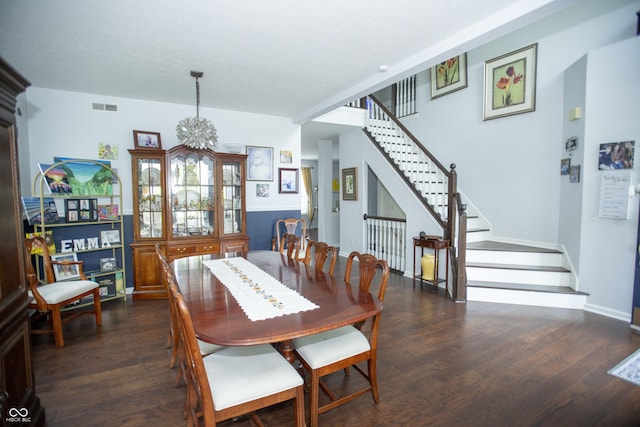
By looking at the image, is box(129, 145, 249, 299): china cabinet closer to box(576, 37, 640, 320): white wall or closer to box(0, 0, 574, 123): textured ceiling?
box(0, 0, 574, 123): textured ceiling

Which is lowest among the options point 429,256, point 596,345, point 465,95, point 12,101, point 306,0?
point 596,345

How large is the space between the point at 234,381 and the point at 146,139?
388cm

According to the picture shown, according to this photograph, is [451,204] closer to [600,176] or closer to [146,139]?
[600,176]

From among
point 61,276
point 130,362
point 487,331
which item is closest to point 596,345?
point 487,331

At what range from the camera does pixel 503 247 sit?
443cm

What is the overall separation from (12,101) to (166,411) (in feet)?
6.64

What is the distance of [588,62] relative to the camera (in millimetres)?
3424

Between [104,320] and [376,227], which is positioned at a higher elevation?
[376,227]

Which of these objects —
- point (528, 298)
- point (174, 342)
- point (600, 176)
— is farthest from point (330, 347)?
point (600, 176)

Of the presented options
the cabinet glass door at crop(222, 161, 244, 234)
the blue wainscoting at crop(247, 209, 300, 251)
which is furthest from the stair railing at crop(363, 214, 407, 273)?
the cabinet glass door at crop(222, 161, 244, 234)

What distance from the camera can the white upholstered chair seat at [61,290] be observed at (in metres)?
2.74

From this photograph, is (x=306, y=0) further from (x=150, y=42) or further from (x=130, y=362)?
(x=130, y=362)

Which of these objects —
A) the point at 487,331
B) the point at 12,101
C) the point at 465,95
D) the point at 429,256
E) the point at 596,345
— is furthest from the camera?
the point at 465,95

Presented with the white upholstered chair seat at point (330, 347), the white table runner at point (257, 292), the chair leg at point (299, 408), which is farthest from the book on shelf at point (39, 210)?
the chair leg at point (299, 408)
